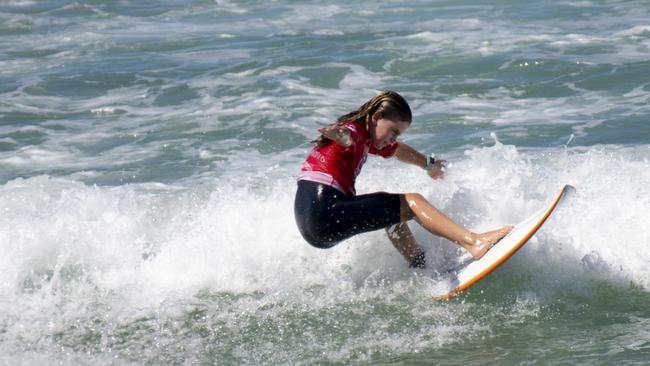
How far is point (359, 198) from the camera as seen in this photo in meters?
6.00

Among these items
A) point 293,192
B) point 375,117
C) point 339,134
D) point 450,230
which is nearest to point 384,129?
point 375,117

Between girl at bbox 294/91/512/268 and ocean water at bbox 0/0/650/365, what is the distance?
18.6 inches

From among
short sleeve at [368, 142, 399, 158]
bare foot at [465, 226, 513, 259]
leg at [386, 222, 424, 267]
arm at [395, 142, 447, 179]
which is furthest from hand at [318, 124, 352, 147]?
bare foot at [465, 226, 513, 259]

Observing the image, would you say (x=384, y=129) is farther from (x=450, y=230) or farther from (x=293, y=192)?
(x=293, y=192)

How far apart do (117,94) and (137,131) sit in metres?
1.95

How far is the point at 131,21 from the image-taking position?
18453 mm

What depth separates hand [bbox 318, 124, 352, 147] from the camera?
5793mm

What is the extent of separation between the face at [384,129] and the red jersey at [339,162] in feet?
0.17

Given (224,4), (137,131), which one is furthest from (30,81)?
(224,4)

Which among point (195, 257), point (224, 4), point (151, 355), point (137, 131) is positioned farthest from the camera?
point (224, 4)

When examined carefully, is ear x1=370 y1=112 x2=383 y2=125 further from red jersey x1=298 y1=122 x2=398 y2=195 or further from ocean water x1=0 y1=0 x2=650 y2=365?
ocean water x1=0 y1=0 x2=650 y2=365

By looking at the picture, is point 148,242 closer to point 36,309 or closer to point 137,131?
point 36,309

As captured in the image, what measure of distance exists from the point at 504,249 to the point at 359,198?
934mm

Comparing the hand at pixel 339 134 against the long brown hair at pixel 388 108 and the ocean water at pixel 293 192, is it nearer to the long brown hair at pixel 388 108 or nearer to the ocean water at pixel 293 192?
the long brown hair at pixel 388 108
